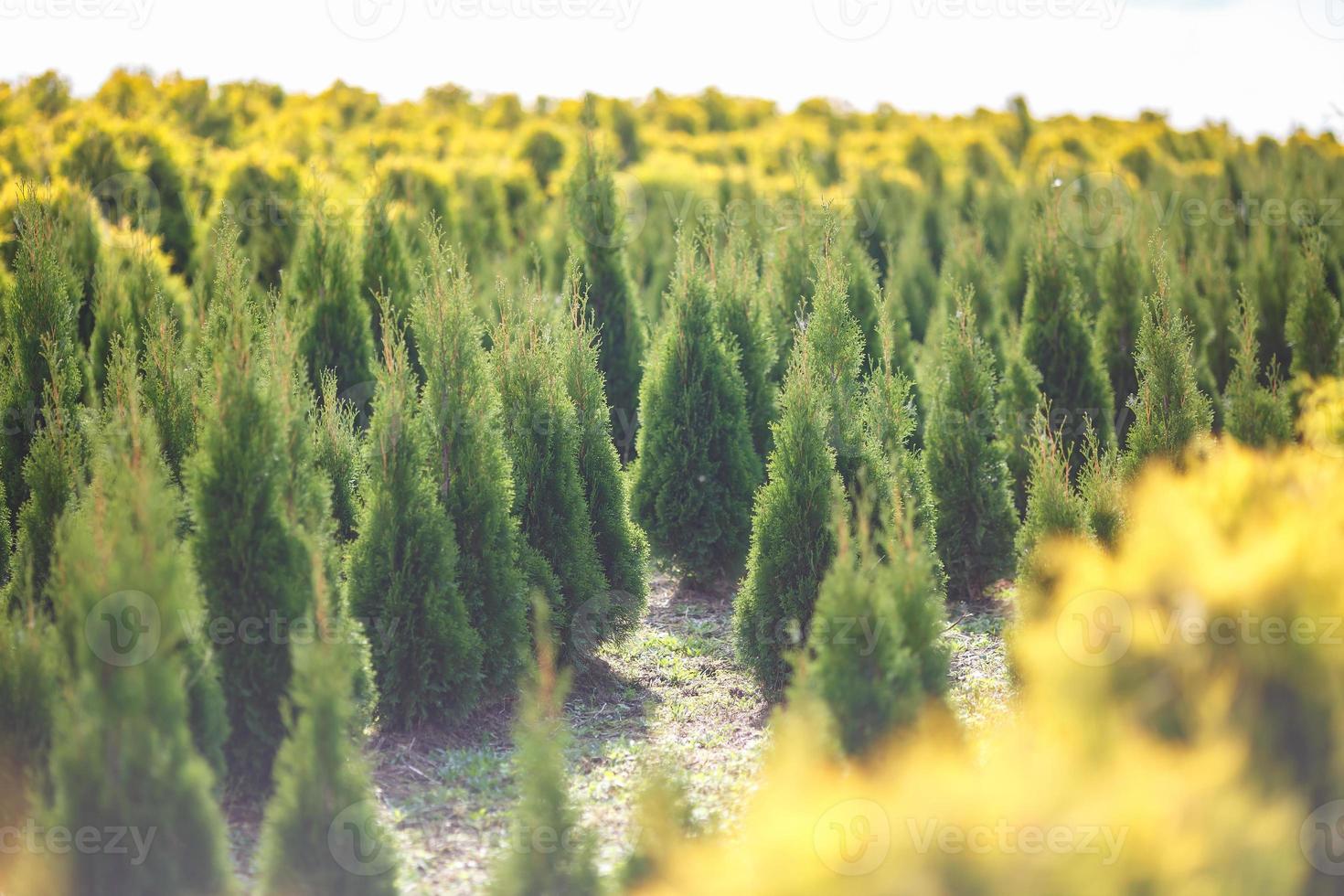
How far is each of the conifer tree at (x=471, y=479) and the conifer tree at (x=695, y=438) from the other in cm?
255

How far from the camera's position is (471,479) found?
682cm

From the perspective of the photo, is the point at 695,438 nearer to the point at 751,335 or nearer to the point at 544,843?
the point at 751,335

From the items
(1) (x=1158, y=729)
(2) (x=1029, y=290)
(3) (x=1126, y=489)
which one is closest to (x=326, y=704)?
(1) (x=1158, y=729)

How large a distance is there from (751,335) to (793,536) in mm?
3598

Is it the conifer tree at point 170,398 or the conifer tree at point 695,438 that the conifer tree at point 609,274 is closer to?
the conifer tree at point 695,438

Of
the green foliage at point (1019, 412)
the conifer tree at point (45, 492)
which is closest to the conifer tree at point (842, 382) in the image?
the green foliage at point (1019, 412)

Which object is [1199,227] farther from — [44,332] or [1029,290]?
[44,332]

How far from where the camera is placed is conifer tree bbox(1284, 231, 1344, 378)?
11094 millimetres

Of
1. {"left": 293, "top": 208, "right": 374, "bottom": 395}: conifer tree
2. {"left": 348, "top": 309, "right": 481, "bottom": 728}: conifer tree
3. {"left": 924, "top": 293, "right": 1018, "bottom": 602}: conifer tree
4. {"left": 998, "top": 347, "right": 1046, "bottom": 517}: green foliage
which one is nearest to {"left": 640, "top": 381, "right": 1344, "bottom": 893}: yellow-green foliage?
{"left": 348, "top": 309, "right": 481, "bottom": 728}: conifer tree

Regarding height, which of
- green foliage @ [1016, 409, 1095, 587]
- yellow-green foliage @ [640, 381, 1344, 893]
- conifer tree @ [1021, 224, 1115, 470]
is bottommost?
yellow-green foliage @ [640, 381, 1344, 893]

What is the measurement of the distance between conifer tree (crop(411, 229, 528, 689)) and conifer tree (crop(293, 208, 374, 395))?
3523 millimetres

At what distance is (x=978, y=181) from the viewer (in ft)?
75.9

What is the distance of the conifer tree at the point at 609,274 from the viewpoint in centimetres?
1133

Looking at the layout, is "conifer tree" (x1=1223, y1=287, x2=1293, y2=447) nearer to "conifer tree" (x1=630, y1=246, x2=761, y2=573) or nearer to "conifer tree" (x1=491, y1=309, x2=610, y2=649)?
"conifer tree" (x1=630, y1=246, x2=761, y2=573)
